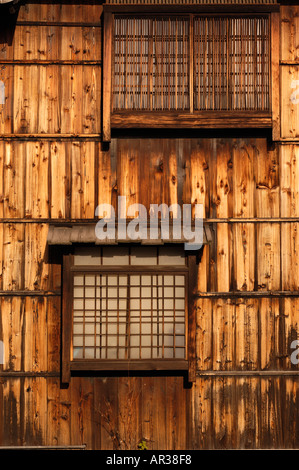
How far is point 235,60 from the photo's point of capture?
8.91 metres

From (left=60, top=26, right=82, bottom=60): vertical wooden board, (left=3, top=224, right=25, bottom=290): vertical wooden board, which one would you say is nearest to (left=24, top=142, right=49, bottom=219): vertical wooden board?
(left=3, top=224, right=25, bottom=290): vertical wooden board

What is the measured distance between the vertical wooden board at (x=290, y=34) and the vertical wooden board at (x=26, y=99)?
426 centimetres

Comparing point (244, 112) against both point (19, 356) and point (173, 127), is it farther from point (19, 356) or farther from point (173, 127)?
point (19, 356)

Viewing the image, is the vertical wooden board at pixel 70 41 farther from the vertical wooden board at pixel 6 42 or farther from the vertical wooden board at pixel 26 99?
the vertical wooden board at pixel 6 42

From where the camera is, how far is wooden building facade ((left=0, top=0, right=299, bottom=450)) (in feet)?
28.6

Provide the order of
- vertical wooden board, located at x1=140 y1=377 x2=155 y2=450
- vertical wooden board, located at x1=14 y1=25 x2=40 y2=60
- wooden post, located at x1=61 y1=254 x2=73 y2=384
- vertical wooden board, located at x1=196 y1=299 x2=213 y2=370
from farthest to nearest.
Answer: vertical wooden board, located at x1=14 y1=25 x2=40 y2=60 → vertical wooden board, located at x1=196 y1=299 x2=213 y2=370 → vertical wooden board, located at x1=140 y1=377 x2=155 y2=450 → wooden post, located at x1=61 y1=254 x2=73 y2=384

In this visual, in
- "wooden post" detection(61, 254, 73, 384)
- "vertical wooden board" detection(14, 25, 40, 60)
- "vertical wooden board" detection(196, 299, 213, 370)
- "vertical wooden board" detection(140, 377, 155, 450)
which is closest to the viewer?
"wooden post" detection(61, 254, 73, 384)

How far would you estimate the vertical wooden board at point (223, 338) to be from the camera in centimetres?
879

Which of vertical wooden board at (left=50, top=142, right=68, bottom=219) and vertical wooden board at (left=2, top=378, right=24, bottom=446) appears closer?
vertical wooden board at (left=2, top=378, right=24, bottom=446)

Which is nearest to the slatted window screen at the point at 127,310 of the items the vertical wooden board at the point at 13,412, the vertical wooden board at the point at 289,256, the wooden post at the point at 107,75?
the vertical wooden board at the point at 13,412

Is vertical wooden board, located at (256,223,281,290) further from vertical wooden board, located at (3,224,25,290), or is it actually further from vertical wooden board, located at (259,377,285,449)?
vertical wooden board, located at (3,224,25,290)

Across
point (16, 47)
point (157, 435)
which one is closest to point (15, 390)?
point (157, 435)

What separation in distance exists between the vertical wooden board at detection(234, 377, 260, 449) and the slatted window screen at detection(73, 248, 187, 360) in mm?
1162

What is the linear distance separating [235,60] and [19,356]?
621 centimetres
